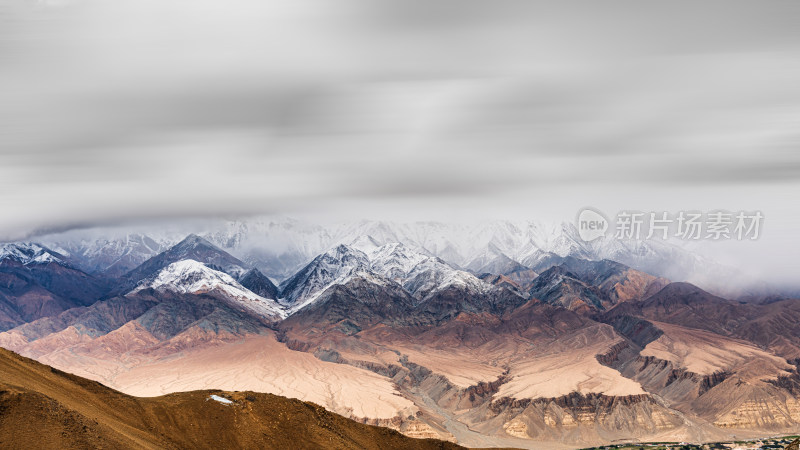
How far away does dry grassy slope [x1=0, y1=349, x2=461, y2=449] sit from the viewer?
270 feet

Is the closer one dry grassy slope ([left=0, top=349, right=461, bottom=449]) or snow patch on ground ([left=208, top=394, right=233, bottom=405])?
dry grassy slope ([left=0, top=349, right=461, bottom=449])

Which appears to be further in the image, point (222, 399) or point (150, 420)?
point (222, 399)

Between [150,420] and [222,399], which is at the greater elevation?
[222,399]

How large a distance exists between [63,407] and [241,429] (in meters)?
32.8

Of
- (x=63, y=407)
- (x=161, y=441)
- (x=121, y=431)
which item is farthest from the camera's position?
(x=161, y=441)

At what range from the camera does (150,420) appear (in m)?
108

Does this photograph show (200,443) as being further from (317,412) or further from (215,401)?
(317,412)

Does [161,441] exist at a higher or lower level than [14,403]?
lower

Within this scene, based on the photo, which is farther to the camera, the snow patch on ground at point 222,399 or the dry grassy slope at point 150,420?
the snow patch on ground at point 222,399

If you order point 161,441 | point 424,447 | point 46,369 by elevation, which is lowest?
point 424,447

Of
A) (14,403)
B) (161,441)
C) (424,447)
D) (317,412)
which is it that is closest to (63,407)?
(14,403)

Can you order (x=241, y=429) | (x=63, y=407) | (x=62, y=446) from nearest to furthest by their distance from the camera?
(x=62, y=446), (x=63, y=407), (x=241, y=429)

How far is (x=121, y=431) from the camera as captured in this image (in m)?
95.0

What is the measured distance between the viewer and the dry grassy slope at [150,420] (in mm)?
82250
